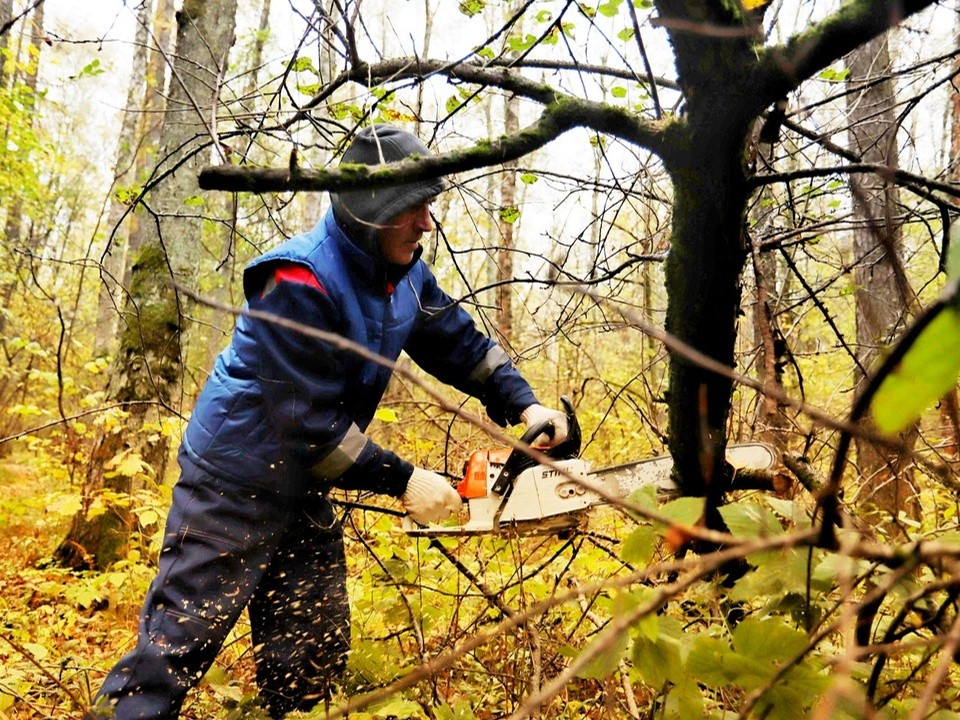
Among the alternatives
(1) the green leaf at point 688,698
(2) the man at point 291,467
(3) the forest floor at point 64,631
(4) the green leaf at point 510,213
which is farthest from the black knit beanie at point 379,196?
(1) the green leaf at point 688,698

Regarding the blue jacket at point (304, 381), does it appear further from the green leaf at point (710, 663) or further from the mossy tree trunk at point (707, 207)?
the green leaf at point (710, 663)

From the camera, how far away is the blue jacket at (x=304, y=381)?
2.22m

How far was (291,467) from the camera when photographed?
92.3 inches

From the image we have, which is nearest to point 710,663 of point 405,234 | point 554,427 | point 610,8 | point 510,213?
point 554,427

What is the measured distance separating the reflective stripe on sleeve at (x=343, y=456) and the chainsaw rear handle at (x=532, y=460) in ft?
1.69

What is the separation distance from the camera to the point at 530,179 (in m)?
2.87

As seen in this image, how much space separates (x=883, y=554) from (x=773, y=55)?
2.90 ft

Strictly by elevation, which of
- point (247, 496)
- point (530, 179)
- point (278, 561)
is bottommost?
point (278, 561)

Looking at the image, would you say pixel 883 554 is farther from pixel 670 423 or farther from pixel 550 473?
pixel 550 473

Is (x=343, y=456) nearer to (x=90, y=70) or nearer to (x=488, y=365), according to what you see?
(x=488, y=365)

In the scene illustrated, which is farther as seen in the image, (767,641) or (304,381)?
(304,381)

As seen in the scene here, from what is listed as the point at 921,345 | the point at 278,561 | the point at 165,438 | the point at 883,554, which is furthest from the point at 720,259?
the point at 165,438

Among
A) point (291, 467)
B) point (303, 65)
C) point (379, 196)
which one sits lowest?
point (291, 467)

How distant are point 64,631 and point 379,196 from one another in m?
3.20
